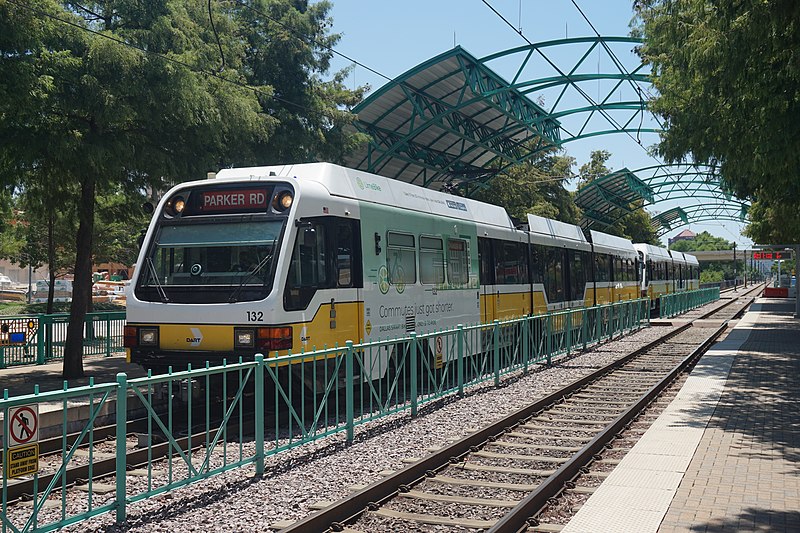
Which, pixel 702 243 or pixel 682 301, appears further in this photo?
pixel 702 243

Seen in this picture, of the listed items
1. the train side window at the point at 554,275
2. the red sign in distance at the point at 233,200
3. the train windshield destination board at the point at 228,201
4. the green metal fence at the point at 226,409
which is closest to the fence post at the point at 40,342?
the green metal fence at the point at 226,409

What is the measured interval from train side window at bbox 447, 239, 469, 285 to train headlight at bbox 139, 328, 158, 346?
20.9 ft

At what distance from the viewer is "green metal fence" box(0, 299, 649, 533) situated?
638 centimetres

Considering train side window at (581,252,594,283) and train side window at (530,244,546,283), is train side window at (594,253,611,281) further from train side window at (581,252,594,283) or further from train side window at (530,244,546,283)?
train side window at (530,244,546,283)

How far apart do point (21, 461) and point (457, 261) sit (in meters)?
11.2

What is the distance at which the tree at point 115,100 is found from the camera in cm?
1207

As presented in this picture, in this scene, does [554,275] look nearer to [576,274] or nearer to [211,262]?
[576,274]

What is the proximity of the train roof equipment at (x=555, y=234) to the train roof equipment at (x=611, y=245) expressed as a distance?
110cm

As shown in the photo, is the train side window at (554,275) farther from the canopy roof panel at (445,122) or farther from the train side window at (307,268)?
the train side window at (307,268)

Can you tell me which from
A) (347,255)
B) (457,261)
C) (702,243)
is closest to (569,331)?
(457,261)

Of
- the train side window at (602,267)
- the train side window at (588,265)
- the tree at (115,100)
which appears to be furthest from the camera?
the train side window at (602,267)

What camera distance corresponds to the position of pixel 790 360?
18.9m

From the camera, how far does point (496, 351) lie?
47.3 ft

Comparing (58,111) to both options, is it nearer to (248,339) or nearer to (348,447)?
(248,339)
